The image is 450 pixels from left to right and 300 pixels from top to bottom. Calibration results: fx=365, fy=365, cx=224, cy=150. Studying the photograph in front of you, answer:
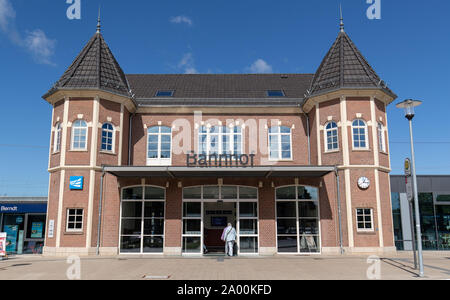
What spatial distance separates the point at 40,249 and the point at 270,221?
11.7 m

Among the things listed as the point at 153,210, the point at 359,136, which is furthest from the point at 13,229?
the point at 359,136

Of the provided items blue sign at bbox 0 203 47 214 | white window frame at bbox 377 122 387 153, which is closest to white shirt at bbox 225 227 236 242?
white window frame at bbox 377 122 387 153

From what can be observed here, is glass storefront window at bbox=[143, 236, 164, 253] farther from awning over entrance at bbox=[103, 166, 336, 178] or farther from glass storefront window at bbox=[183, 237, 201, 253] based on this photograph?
awning over entrance at bbox=[103, 166, 336, 178]

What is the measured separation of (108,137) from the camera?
17.3m

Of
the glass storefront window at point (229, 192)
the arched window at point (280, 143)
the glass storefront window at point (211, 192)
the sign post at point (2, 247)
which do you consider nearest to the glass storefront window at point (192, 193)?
the glass storefront window at point (211, 192)

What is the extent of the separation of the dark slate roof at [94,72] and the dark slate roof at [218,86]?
196 cm

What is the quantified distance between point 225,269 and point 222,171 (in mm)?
4945

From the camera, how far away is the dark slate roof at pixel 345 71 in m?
17.3

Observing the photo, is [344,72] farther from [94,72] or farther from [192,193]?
[94,72]

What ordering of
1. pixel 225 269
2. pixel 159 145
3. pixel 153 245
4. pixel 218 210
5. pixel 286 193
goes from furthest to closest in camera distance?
1. pixel 159 145
2. pixel 218 210
3. pixel 286 193
4. pixel 153 245
5. pixel 225 269

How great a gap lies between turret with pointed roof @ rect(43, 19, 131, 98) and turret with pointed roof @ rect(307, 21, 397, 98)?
9664mm

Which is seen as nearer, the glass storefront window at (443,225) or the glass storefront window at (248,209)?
the glass storefront window at (248,209)

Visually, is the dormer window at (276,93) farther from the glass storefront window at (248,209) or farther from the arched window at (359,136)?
the glass storefront window at (248,209)
